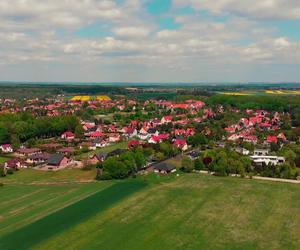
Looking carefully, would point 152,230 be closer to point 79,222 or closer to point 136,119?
point 79,222

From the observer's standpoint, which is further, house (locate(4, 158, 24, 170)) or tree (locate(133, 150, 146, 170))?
house (locate(4, 158, 24, 170))

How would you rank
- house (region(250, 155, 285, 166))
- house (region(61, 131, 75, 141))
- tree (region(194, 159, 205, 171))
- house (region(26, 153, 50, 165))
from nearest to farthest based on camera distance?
tree (region(194, 159, 205, 171))
house (region(250, 155, 285, 166))
house (region(26, 153, 50, 165))
house (region(61, 131, 75, 141))

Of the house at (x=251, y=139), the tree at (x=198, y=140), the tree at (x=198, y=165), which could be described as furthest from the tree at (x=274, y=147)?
the tree at (x=198, y=165)

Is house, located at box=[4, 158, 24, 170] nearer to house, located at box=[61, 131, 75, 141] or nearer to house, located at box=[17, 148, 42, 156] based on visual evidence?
house, located at box=[17, 148, 42, 156]

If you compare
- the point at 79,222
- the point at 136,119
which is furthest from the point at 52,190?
the point at 136,119

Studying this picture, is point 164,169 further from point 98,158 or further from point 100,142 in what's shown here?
point 100,142

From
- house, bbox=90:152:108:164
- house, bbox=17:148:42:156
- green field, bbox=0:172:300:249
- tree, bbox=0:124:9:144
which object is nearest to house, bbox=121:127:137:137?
house, bbox=17:148:42:156

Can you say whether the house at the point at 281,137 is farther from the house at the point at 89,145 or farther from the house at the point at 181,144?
the house at the point at 89,145
